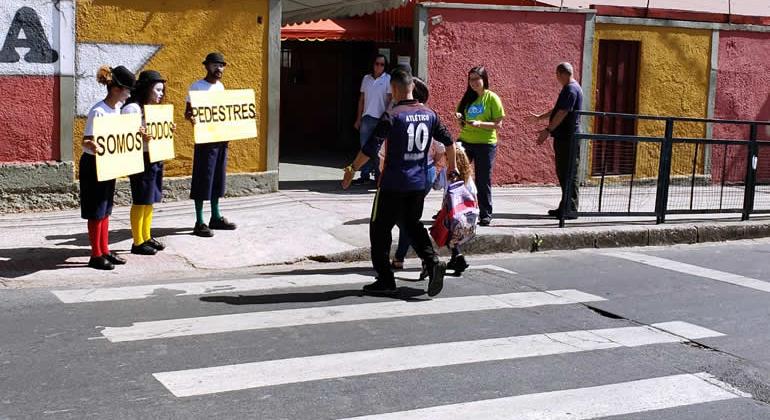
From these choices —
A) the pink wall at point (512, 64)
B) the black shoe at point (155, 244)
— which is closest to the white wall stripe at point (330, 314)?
the black shoe at point (155, 244)

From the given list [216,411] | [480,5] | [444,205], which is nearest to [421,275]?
[444,205]

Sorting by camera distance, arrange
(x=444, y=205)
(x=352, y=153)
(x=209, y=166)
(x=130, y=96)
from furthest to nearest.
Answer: (x=352, y=153), (x=209, y=166), (x=130, y=96), (x=444, y=205)

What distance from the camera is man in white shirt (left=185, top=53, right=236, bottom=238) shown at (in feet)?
35.6

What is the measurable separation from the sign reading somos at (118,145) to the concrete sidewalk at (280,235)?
89 cm

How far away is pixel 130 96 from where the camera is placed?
10.1 meters

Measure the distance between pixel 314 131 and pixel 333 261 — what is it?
10208 millimetres

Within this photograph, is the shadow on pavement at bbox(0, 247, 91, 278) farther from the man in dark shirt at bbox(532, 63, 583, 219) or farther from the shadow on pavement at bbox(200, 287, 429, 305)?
the man in dark shirt at bbox(532, 63, 583, 219)

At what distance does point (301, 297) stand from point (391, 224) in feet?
3.15

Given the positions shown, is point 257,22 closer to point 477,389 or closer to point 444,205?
point 444,205

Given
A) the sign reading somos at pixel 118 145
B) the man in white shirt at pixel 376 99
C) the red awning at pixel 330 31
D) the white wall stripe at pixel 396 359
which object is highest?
the red awning at pixel 330 31

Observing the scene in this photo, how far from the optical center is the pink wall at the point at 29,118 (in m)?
11.4

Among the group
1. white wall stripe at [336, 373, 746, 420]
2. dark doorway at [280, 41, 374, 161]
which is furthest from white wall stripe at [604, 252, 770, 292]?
dark doorway at [280, 41, 374, 161]

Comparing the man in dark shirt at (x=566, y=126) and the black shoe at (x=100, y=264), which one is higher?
the man in dark shirt at (x=566, y=126)

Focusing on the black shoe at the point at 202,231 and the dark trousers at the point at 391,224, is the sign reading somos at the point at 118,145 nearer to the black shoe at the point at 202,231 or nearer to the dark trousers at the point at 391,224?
the black shoe at the point at 202,231
